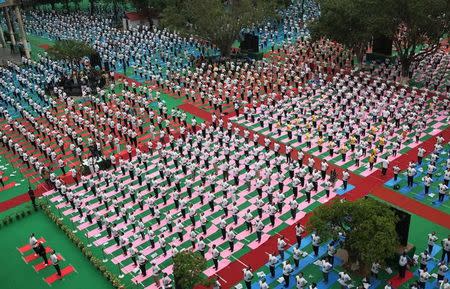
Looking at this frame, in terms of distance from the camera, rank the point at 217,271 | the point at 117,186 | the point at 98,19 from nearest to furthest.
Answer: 1. the point at 217,271
2. the point at 117,186
3. the point at 98,19

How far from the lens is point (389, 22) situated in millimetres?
33062

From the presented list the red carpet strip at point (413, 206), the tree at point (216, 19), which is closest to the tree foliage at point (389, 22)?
the tree at point (216, 19)

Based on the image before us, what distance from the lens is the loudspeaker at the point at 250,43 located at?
144ft

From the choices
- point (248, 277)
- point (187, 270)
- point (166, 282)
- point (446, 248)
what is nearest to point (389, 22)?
point (446, 248)

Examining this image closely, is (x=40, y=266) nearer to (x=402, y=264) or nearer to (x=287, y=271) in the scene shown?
(x=287, y=271)

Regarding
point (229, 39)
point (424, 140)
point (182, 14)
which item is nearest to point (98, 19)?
point (182, 14)

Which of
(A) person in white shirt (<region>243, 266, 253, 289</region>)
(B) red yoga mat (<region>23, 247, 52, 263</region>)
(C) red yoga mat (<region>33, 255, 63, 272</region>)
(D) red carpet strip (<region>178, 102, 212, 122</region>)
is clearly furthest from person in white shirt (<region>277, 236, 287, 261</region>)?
(D) red carpet strip (<region>178, 102, 212, 122</region>)

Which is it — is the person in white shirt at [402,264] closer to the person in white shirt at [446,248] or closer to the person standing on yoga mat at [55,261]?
the person in white shirt at [446,248]

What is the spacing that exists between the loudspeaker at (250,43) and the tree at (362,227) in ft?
96.7

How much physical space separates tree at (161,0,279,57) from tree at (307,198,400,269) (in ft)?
94.9

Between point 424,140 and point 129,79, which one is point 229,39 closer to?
point 129,79

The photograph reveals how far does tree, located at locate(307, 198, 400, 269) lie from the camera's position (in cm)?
1546

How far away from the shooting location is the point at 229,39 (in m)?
43.4

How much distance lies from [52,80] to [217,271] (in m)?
26.3
